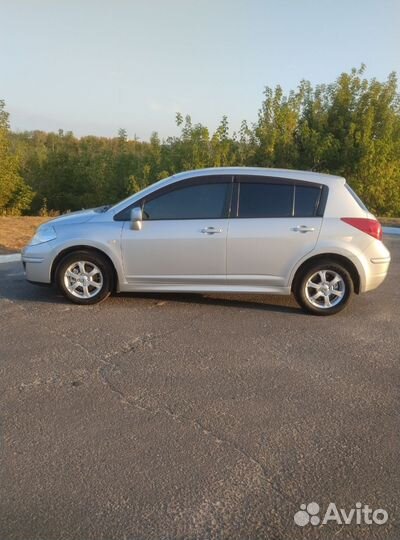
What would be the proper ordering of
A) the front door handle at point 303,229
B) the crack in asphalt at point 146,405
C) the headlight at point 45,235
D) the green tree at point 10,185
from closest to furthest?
1. the crack in asphalt at point 146,405
2. the front door handle at point 303,229
3. the headlight at point 45,235
4. the green tree at point 10,185

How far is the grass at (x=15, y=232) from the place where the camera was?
10.2m

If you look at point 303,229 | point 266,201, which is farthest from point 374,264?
point 266,201

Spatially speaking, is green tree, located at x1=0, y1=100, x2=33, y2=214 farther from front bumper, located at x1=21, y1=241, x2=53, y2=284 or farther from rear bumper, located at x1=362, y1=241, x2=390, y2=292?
rear bumper, located at x1=362, y1=241, x2=390, y2=292

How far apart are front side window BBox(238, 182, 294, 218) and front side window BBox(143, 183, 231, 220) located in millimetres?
231

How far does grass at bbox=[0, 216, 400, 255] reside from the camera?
33.6ft

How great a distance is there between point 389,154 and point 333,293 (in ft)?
58.2

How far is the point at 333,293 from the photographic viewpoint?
582cm

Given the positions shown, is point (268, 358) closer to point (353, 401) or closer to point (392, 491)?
point (353, 401)

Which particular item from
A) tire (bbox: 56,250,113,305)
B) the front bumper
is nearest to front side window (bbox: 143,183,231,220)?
tire (bbox: 56,250,113,305)

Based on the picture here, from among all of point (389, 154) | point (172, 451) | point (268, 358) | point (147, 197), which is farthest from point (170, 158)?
point (172, 451)

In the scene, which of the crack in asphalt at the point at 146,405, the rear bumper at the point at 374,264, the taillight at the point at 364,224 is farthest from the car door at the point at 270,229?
the crack in asphalt at the point at 146,405

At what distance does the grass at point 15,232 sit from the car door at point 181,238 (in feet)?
16.5

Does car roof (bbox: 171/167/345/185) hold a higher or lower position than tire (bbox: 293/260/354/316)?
higher

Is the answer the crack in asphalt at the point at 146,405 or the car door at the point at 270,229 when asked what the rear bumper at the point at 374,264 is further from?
the crack in asphalt at the point at 146,405
